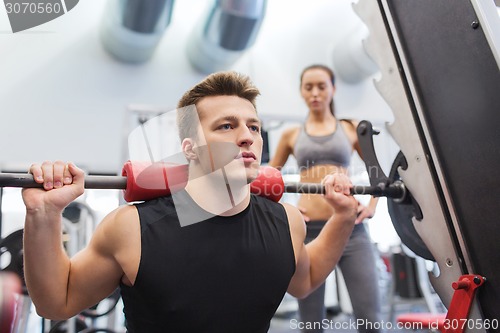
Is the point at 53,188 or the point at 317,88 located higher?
the point at 317,88

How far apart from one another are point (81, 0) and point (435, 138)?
3.65 metres

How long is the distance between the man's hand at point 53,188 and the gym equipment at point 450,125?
2.91 ft

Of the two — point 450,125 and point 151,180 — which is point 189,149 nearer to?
point 151,180

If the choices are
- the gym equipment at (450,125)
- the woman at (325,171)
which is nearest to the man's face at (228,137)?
the gym equipment at (450,125)

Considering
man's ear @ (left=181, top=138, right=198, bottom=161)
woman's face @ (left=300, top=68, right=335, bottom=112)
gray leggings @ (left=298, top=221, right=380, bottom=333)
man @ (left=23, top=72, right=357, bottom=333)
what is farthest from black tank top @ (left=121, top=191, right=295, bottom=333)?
woman's face @ (left=300, top=68, right=335, bottom=112)

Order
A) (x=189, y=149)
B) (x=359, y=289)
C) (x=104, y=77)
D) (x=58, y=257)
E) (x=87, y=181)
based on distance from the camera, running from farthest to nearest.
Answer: (x=104, y=77)
(x=359, y=289)
(x=189, y=149)
(x=87, y=181)
(x=58, y=257)

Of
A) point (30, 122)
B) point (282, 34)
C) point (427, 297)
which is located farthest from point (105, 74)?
point (427, 297)

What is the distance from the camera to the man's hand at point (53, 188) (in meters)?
0.97

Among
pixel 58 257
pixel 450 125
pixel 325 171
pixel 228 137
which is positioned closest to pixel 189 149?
pixel 228 137

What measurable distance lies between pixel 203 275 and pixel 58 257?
0.32 meters

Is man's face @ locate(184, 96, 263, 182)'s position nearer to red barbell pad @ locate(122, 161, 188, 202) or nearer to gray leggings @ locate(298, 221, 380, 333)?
red barbell pad @ locate(122, 161, 188, 202)

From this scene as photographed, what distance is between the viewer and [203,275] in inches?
41.0

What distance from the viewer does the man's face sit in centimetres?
111

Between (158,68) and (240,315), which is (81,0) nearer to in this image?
(158,68)
